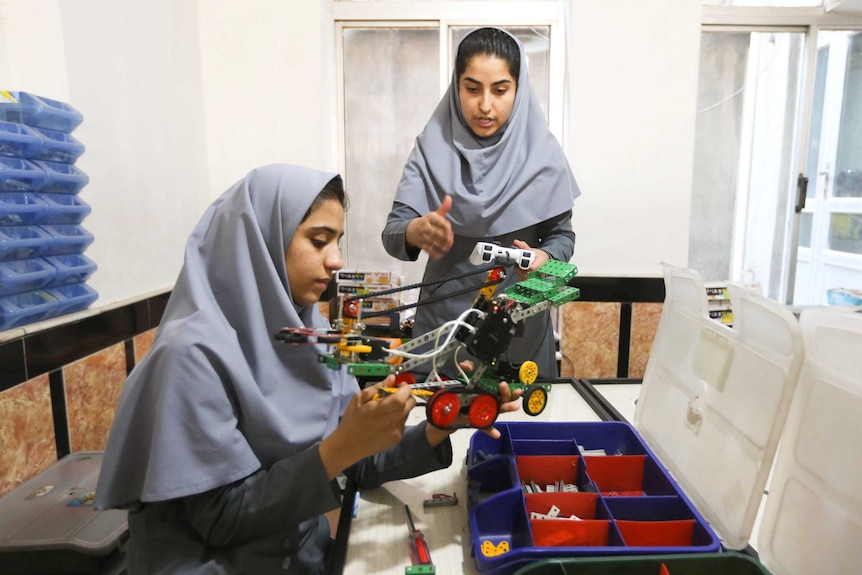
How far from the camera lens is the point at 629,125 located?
212cm

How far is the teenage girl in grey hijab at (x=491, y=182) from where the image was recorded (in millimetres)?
1364

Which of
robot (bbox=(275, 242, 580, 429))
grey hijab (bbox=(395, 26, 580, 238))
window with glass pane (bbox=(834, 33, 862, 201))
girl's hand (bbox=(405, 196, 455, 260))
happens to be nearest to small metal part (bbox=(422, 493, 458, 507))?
robot (bbox=(275, 242, 580, 429))

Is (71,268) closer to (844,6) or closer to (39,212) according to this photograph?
(39,212)

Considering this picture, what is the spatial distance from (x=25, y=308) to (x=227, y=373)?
69 cm

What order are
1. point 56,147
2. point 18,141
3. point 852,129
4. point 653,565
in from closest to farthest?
point 653,565 < point 18,141 < point 56,147 < point 852,129

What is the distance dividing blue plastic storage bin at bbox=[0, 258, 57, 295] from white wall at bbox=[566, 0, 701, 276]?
1.76 meters

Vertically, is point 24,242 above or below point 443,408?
above

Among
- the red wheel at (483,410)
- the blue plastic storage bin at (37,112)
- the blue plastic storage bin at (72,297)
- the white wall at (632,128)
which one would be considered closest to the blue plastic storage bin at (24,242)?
the blue plastic storage bin at (72,297)

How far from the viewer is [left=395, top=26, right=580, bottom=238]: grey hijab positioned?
1386mm

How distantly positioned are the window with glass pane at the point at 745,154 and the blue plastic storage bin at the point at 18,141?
99.0 inches

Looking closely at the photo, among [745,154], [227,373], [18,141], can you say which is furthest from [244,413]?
[745,154]

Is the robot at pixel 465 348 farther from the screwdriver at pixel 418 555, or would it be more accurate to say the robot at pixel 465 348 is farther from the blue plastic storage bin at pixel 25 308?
the blue plastic storage bin at pixel 25 308

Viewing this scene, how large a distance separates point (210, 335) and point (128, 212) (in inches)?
43.0

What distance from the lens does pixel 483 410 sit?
74 centimetres
